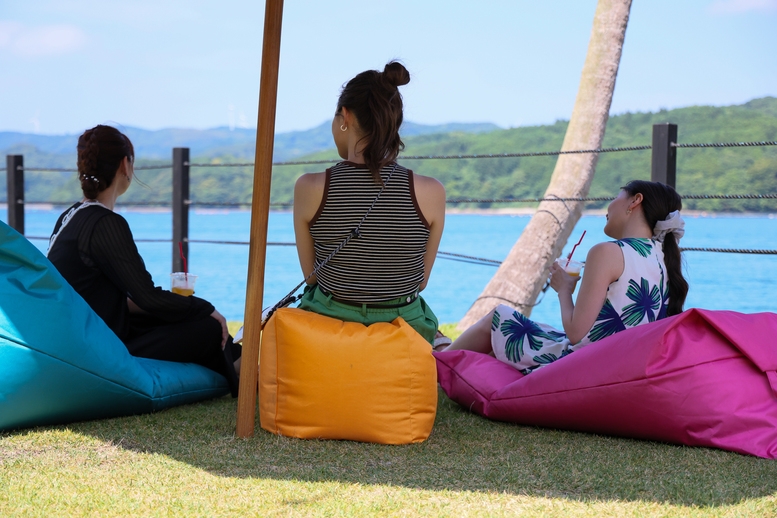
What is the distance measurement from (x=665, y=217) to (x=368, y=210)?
1065 mm

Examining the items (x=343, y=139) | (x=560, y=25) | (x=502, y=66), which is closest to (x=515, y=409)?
(x=343, y=139)

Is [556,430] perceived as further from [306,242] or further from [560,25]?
[560,25]

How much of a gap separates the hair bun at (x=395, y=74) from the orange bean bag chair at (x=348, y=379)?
0.76 meters

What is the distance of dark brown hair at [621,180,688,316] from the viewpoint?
256 centimetres

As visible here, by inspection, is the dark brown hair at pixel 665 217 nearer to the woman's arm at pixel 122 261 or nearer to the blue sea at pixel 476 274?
the blue sea at pixel 476 274

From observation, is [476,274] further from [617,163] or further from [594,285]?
[594,285]

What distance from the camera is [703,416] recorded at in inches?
85.0

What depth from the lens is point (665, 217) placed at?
8.57 feet

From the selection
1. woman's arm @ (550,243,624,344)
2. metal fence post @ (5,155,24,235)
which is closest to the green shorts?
woman's arm @ (550,243,624,344)

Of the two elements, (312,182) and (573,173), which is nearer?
(312,182)

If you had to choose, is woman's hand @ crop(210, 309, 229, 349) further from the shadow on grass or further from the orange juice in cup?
the shadow on grass

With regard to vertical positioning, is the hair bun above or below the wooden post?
above

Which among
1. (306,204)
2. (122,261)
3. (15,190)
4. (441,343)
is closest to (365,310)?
(306,204)

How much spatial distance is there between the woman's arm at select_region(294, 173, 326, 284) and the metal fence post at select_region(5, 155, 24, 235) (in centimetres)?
484
